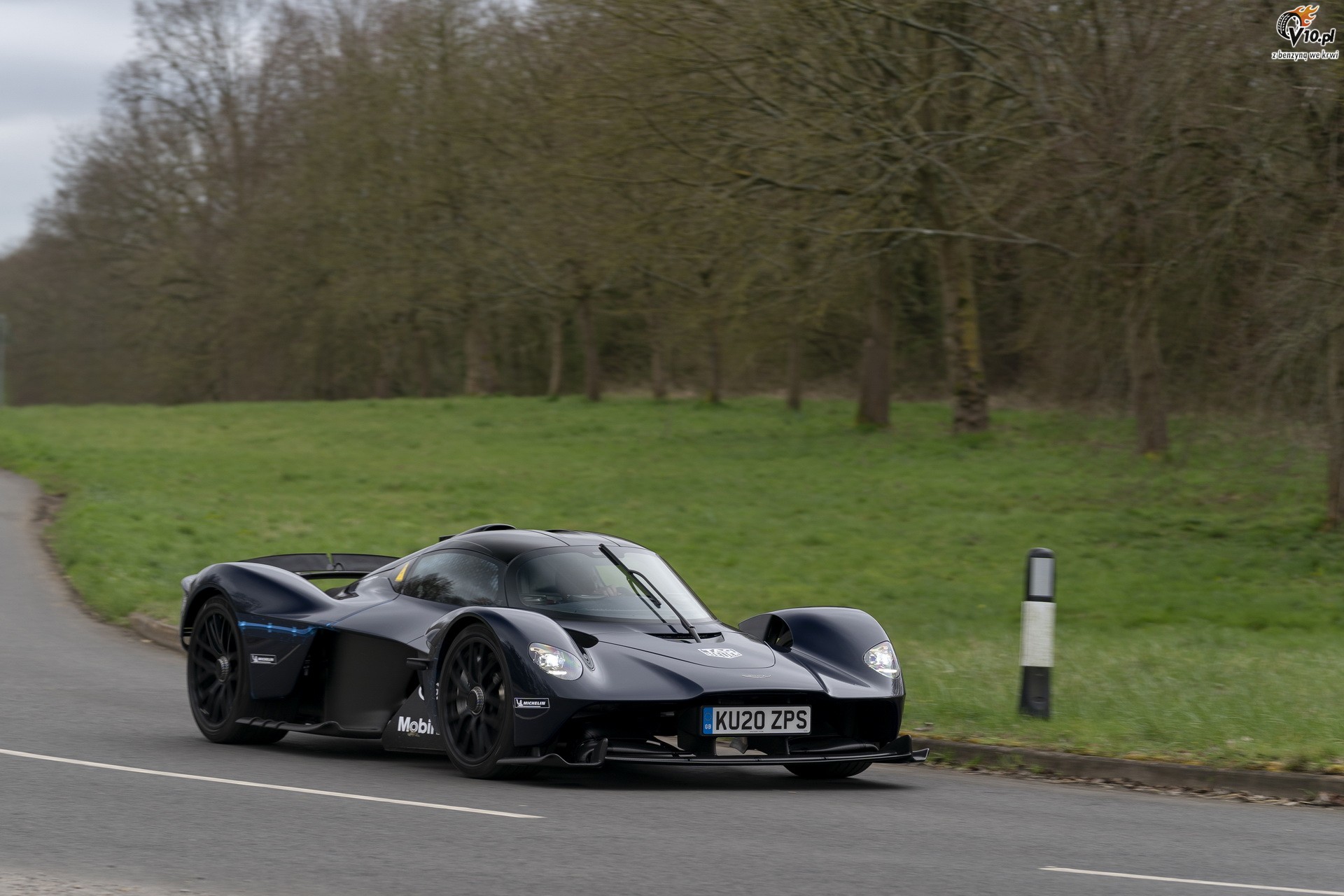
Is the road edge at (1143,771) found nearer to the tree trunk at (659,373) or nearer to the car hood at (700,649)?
the car hood at (700,649)

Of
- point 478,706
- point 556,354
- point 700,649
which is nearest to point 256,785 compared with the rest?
point 478,706

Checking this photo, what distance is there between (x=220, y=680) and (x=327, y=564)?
1.23m

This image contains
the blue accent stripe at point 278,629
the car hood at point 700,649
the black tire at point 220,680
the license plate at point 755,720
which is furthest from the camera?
the black tire at point 220,680

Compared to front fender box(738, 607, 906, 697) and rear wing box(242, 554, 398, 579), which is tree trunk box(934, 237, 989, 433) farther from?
front fender box(738, 607, 906, 697)

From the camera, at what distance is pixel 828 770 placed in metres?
8.86

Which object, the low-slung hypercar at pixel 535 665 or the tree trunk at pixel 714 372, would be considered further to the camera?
the tree trunk at pixel 714 372

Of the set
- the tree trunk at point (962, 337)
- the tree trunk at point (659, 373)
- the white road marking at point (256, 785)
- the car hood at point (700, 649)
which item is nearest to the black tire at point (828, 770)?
the car hood at point (700, 649)

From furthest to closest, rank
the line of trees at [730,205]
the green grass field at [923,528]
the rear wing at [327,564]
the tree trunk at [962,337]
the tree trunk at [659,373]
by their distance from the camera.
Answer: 1. the tree trunk at [659,373]
2. the tree trunk at [962,337]
3. the line of trees at [730,205]
4. the green grass field at [923,528]
5. the rear wing at [327,564]

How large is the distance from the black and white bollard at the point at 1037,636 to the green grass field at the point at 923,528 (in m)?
0.19

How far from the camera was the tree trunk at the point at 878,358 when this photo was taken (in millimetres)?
32531

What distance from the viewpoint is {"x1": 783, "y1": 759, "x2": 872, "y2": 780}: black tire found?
8.74 m

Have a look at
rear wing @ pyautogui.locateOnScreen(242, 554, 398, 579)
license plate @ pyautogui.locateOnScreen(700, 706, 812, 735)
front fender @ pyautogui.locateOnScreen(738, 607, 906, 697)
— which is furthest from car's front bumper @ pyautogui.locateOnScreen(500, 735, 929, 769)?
rear wing @ pyautogui.locateOnScreen(242, 554, 398, 579)

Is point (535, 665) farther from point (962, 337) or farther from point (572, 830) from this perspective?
point (962, 337)

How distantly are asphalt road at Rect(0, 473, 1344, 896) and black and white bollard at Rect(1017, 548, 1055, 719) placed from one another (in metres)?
1.10
